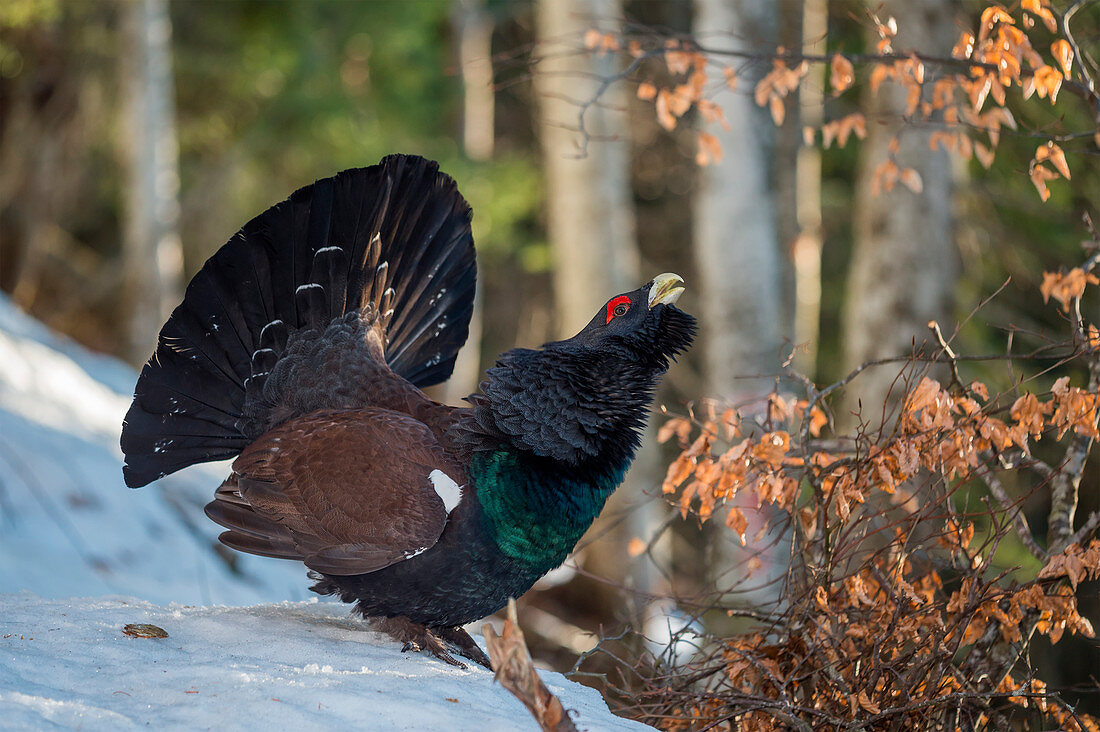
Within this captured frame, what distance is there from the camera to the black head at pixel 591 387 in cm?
336

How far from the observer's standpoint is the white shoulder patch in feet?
10.9

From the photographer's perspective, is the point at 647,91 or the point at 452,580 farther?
the point at 647,91

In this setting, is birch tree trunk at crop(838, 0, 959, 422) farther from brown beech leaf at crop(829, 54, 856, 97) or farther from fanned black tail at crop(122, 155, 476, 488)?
fanned black tail at crop(122, 155, 476, 488)

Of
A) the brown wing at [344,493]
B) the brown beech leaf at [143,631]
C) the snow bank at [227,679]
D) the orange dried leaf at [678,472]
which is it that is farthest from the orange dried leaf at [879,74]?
the brown beech leaf at [143,631]

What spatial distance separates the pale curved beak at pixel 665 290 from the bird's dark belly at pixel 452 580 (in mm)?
998

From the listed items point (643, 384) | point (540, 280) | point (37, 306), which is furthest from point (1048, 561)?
point (540, 280)

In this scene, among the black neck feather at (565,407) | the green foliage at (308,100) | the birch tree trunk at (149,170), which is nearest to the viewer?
the black neck feather at (565,407)

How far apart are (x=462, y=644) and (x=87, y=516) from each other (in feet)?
10.0

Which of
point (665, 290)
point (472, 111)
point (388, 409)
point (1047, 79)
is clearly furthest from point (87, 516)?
point (472, 111)

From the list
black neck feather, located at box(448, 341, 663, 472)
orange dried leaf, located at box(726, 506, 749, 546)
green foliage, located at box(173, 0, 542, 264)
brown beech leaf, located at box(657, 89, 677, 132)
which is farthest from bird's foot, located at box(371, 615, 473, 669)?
green foliage, located at box(173, 0, 542, 264)

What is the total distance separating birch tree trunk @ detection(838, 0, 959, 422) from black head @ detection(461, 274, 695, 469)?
11.1ft

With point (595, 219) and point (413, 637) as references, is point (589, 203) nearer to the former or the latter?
point (595, 219)

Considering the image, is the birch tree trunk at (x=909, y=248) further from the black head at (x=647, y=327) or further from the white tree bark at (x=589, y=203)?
the black head at (x=647, y=327)

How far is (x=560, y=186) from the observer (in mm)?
8594
